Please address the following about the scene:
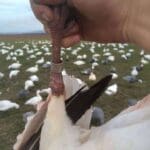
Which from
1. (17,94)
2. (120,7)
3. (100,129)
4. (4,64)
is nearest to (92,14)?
(120,7)

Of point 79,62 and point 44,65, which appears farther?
point 79,62

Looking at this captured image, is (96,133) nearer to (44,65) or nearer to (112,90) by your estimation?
(112,90)

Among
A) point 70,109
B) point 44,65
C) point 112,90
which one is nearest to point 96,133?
point 70,109

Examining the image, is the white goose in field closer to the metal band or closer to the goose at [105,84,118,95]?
the metal band

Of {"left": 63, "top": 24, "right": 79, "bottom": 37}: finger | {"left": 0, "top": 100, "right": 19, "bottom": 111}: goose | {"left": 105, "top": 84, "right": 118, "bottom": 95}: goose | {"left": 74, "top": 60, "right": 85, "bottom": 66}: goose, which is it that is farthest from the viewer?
{"left": 74, "top": 60, "right": 85, "bottom": 66}: goose

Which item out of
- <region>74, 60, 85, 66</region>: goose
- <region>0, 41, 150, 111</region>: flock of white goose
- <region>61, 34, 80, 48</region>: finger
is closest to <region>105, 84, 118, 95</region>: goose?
<region>0, 41, 150, 111</region>: flock of white goose

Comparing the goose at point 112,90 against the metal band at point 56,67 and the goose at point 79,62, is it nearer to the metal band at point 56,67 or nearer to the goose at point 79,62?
the goose at point 79,62

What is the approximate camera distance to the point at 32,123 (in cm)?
116

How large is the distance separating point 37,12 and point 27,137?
263mm

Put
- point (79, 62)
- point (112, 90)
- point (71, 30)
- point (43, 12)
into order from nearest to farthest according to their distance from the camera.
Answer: point (43, 12)
point (71, 30)
point (112, 90)
point (79, 62)

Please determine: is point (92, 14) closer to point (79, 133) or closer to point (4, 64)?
point (79, 133)

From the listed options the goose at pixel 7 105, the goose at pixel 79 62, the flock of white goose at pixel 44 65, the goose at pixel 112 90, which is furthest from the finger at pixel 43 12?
the goose at pixel 79 62

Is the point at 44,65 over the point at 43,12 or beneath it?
beneath

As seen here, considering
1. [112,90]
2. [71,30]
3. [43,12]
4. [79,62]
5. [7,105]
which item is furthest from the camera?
[79,62]
